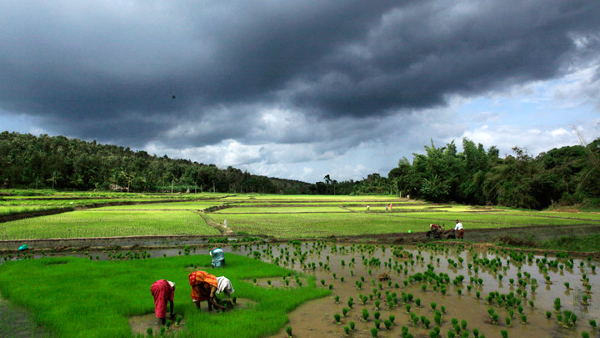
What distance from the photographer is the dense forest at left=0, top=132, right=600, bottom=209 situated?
4888 centimetres

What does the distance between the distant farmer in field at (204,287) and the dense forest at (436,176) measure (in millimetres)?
17766

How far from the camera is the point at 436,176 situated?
71562mm

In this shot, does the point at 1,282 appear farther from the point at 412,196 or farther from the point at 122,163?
the point at 122,163

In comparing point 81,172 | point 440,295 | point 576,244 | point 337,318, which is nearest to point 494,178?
point 576,244

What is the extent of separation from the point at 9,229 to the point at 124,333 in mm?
22648

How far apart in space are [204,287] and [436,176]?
2843 inches

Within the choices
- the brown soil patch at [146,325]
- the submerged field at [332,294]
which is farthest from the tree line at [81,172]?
the brown soil patch at [146,325]

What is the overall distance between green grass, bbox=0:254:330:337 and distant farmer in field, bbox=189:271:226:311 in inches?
11.7

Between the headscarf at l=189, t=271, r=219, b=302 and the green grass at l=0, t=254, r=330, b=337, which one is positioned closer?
the green grass at l=0, t=254, r=330, b=337

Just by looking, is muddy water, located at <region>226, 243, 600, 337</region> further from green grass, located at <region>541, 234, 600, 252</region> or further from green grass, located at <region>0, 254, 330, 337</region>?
green grass, located at <region>541, 234, 600, 252</region>

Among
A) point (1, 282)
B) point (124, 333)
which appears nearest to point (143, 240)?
point (1, 282)

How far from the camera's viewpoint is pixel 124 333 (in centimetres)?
611

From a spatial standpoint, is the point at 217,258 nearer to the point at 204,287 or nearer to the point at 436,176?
the point at 204,287

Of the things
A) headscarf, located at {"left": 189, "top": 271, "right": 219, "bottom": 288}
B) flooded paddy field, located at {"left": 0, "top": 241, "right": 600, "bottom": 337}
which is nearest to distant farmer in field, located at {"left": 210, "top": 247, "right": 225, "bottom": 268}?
flooded paddy field, located at {"left": 0, "top": 241, "right": 600, "bottom": 337}
